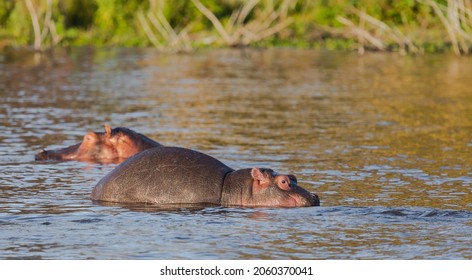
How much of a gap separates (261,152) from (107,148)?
2.25m

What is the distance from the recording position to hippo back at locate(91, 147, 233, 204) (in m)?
9.97

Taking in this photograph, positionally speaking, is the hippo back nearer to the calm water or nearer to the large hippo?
the large hippo

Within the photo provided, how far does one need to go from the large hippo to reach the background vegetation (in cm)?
2898

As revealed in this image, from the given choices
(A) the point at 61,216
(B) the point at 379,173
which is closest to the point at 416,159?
(B) the point at 379,173

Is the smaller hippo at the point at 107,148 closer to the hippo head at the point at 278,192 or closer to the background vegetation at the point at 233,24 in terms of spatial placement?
the hippo head at the point at 278,192

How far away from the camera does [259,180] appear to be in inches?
390

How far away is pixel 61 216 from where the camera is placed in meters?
9.58

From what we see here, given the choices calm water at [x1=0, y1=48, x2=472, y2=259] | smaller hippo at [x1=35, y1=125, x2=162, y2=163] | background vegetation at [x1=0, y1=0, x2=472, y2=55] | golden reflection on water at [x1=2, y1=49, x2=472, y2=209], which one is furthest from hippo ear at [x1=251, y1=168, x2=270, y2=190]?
background vegetation at [x1=0, y1=0, x2=472, y2=55]

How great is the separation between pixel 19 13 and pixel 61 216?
34387 millimetres

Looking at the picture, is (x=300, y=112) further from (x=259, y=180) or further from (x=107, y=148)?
(x=259, y=180)

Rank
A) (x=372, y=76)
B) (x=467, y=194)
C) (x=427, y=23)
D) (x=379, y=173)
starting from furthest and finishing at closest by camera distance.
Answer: (x=427, y=23) < (x=372, y=76) < (x=379, y=173) < (x=467, y=194)

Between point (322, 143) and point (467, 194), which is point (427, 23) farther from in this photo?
point (467, 194)

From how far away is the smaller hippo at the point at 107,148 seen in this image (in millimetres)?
12859
